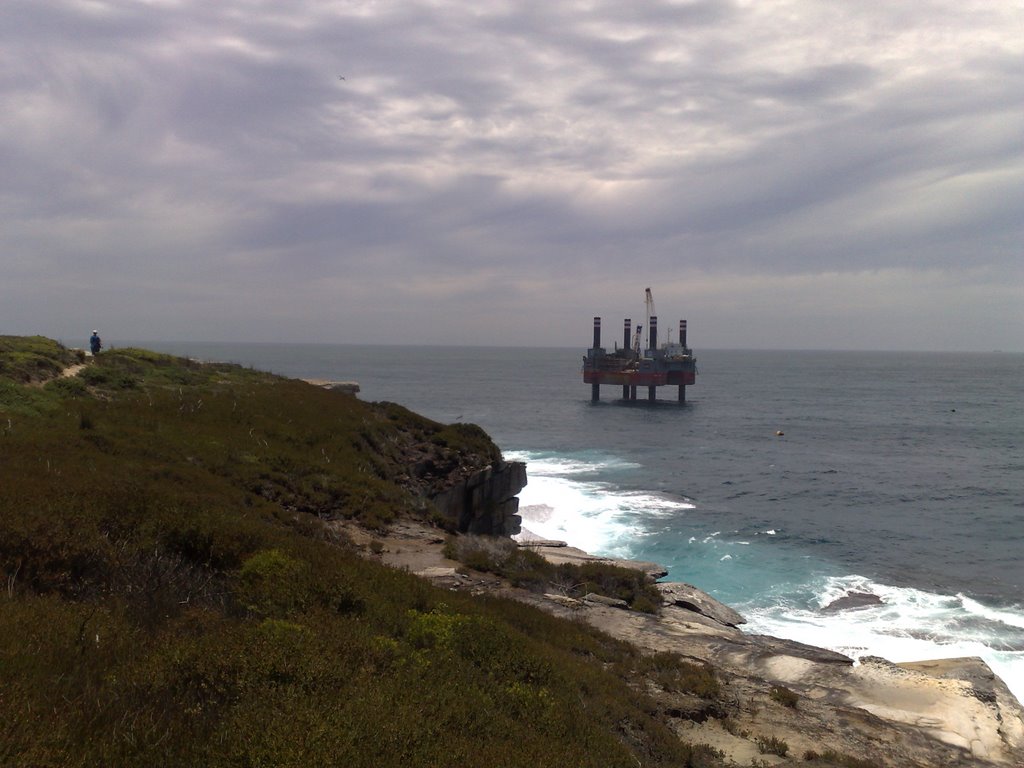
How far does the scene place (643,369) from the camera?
4434 inches

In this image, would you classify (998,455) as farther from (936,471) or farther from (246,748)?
(246,748)

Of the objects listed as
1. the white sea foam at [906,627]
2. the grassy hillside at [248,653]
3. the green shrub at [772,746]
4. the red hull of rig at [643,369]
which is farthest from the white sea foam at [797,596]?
the red hull of rig at [643,369]

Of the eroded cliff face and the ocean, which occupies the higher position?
the eroded cliff face

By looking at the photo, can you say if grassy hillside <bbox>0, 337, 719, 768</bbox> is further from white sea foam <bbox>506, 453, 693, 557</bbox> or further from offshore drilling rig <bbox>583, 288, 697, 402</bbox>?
offshore drilling rig <bbox>583, 288, 697, 402</bbox>

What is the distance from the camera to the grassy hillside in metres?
4.71

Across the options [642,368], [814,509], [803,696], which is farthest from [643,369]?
[803,696]

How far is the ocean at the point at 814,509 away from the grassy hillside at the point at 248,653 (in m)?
16.2

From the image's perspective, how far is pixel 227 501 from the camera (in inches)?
540

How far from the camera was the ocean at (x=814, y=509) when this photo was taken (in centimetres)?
2366

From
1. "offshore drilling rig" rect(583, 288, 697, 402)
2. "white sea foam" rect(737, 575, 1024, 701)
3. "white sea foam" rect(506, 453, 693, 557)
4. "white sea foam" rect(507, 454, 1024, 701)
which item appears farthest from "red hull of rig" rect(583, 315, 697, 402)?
"white sea foam" rect(737, 575, 1024, 701)

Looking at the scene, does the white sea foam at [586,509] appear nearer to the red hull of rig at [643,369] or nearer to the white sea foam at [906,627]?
the white sea foam at [906,627]

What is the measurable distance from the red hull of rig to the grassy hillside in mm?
100309

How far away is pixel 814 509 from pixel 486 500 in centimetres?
2428

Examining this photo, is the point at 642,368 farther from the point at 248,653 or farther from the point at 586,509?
the point at 248,653
